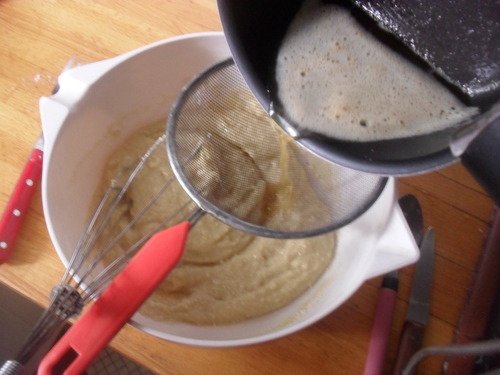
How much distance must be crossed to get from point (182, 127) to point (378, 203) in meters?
0.35

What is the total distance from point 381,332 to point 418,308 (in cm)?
7

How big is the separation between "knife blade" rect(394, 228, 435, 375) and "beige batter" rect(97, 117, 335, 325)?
0.14 metres

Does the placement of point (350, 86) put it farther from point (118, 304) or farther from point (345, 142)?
point (118, 304)

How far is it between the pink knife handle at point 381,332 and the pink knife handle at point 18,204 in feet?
1.88

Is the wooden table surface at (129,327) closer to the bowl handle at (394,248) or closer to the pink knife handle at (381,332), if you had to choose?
the pink knife handle at (381,332)

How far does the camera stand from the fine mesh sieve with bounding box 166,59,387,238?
70cm

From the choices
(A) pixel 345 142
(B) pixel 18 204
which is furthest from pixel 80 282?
(A) pixel 345 142

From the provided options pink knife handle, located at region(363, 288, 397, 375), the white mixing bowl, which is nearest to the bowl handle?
the white mixing bowl

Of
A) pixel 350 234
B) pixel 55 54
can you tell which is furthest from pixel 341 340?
pixel 55 54

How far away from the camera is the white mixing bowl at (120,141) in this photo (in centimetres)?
55

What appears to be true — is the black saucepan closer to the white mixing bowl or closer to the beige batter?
the white mixing bowl

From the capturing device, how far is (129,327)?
62 centimetres

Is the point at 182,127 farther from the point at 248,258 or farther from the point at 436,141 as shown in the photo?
the point at 436,141

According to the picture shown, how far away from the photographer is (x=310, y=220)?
2.38 ft
